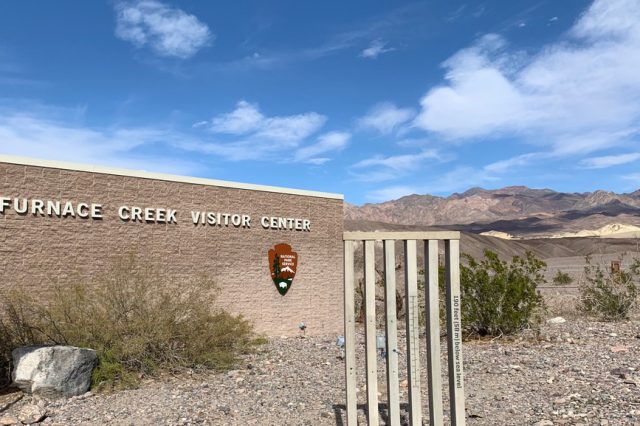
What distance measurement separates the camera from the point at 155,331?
32.8ft

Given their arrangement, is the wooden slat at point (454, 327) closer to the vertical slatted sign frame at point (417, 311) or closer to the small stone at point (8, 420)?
the vertical slatted sign frame at point (417, 311)

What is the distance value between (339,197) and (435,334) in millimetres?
13082

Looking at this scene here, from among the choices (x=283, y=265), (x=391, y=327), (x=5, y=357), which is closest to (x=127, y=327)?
(x=5, y=357)

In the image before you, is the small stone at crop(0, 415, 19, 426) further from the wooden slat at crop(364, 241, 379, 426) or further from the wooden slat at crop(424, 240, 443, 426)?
the wooden slat at crop(424, 240, 443, 426)

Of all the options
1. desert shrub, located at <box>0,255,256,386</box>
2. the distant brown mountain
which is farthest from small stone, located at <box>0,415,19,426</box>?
the distant brown mountain

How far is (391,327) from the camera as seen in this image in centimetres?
600

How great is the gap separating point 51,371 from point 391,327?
5.75 meters

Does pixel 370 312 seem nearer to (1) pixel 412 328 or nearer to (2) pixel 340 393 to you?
(1) pixel 412 328

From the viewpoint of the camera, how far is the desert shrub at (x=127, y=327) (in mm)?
9750

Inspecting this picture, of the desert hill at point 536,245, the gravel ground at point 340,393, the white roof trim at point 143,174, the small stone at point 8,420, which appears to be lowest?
the small stone at point 8,420

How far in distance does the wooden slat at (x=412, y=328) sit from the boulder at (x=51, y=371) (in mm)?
5606

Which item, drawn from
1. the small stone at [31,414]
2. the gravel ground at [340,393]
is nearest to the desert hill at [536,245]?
the gravel ground at [340,393]

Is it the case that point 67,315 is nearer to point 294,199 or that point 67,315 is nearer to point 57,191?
point 57,191

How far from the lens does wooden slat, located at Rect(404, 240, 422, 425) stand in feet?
19.1
